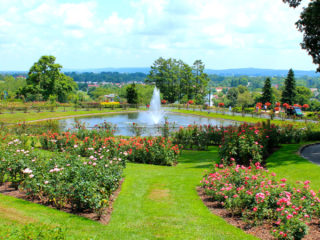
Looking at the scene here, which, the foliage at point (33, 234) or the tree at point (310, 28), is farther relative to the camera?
the tree at point (310, 28)

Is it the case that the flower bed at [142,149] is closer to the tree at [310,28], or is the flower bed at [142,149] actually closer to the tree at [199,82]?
the tree at [310,28]

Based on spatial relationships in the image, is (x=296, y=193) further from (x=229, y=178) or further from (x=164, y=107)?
(x=164, y=107)

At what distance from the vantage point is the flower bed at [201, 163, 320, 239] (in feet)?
20.1

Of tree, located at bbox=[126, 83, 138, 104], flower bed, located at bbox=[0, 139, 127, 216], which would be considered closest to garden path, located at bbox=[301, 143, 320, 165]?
flower bed, located at bbox=[0, 139, 127, 216]

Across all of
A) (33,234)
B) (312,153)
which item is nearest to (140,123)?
(312,153)

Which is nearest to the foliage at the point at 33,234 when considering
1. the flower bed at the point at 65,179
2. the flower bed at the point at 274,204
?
the flower bed at the point at 65,179

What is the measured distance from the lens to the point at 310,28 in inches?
719

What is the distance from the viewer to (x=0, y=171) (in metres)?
9.23

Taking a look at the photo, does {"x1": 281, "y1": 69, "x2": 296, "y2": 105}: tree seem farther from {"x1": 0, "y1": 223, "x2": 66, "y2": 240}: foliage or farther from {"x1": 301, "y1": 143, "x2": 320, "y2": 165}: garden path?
{"x1": 0, "y1": 223, "x2": 66, "y2": 240}: foliage

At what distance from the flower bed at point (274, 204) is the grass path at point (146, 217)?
1.79 ft

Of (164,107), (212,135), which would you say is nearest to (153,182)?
(212,135)

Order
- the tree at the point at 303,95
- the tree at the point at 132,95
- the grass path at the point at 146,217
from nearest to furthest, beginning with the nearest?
the grass path at the point at 146,217
the tree at the point at 132,95
the tree at the point at 303,95

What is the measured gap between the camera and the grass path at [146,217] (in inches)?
254

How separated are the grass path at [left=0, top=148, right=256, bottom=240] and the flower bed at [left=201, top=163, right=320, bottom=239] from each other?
0.55 meters
